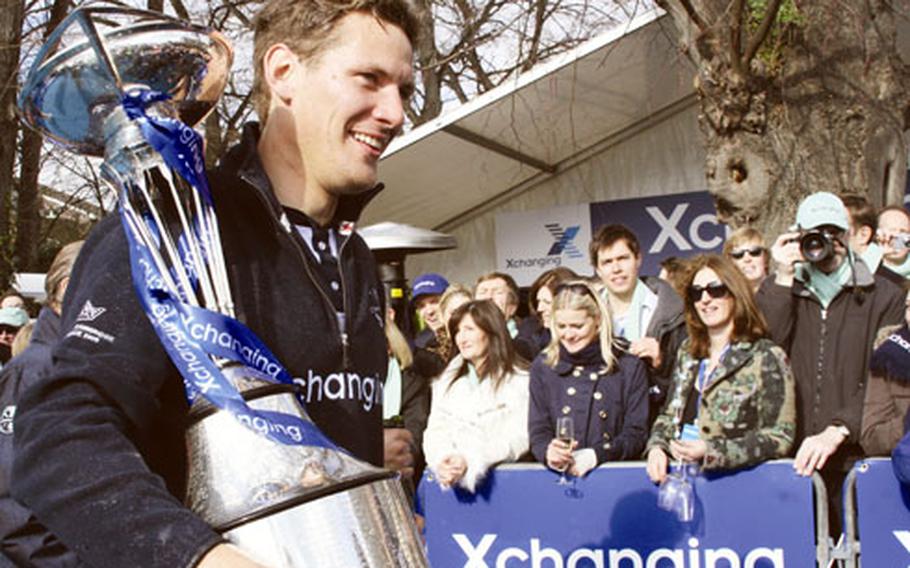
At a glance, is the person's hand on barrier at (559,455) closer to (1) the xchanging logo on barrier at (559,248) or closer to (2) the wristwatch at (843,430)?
(2) the wristwatch at (843,430)

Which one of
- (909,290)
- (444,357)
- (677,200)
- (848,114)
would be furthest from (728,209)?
(677,200)

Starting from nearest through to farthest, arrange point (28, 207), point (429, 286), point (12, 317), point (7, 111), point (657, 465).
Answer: point (657, 465) < point (429, 286) < point (12, 317) < point (7, 111) < point (28, 207)

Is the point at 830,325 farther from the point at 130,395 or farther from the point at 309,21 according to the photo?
the point at 130,395

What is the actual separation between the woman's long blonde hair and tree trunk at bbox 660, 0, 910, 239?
93.1 inches

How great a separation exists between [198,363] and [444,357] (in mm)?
5570

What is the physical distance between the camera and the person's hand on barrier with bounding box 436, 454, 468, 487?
18.4ft

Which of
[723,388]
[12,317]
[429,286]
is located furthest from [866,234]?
[12,317]

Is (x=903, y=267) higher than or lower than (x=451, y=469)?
higher

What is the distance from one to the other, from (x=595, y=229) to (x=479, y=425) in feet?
18.8

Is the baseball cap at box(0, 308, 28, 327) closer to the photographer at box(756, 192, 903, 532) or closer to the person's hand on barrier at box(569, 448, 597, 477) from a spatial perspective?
the person's hand on barrier at box(569, 448, 597, 477)

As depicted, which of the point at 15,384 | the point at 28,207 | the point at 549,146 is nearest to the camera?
the point at 15,384

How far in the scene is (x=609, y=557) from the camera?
5211 mm

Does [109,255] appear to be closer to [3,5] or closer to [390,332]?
[390,332]

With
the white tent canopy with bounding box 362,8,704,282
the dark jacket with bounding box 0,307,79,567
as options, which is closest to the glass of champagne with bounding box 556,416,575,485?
the dark jacket with bounding box 0,307,79,567
